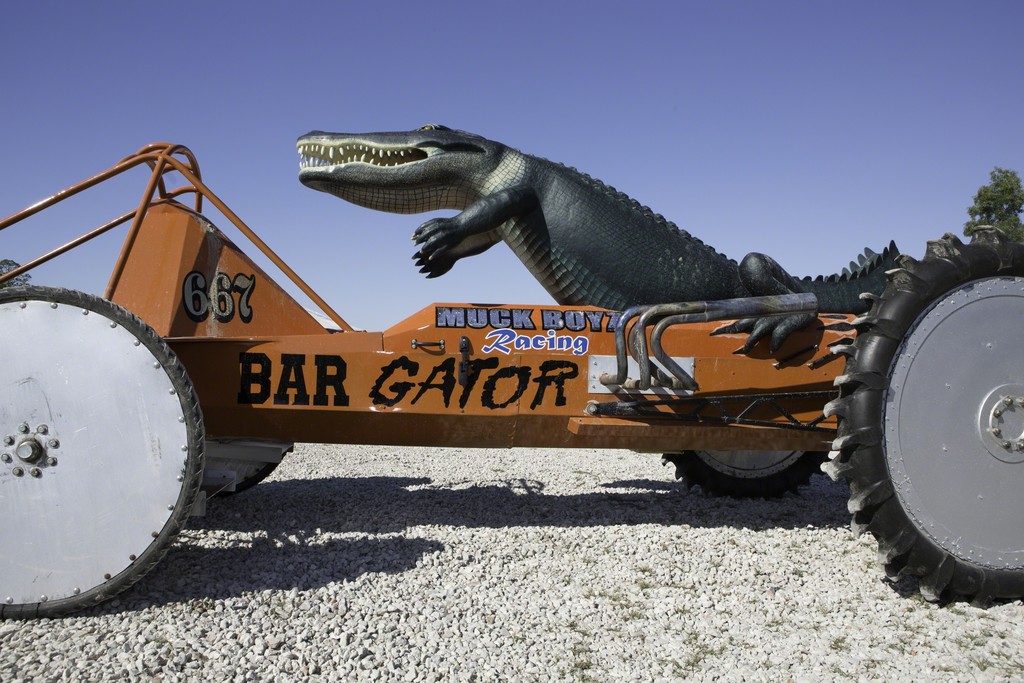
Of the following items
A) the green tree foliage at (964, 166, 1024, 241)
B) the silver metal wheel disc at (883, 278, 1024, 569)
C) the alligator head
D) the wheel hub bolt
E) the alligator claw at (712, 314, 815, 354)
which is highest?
the green tree foliage at (964, 166, 1024, 241)

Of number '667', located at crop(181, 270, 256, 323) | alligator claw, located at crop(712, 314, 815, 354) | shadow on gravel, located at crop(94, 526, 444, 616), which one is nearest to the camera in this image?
shadow on gravel, located at crop(94, 526, 444, 616)

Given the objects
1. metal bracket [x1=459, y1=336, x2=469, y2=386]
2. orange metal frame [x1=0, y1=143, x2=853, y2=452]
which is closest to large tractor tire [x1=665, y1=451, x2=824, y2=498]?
orange metal frame [x1=0, y1=143, x2=853, y2=452]

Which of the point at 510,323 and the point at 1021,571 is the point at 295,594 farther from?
the point at 1021,571

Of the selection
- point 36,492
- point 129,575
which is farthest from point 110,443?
point 129,575

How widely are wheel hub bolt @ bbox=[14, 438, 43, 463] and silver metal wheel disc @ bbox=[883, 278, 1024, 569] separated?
4.04m

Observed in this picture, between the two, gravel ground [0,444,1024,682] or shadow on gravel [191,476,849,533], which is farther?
shadow on gravel [191,476,849,533]

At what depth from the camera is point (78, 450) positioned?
3129 mm

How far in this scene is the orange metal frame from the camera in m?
3.91

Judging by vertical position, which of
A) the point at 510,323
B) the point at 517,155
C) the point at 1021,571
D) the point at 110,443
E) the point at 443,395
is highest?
the point at 517,155

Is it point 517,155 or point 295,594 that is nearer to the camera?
point 295,594

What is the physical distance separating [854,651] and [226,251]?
13.2ft

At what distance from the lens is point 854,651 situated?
9.70 ft

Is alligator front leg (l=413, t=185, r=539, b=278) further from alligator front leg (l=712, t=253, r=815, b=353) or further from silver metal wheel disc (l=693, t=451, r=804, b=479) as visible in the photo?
silver metal wheel disc (l=693, t=451, r=804, b=479)

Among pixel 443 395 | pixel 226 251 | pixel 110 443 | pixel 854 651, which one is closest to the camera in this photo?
pixel 854 651
